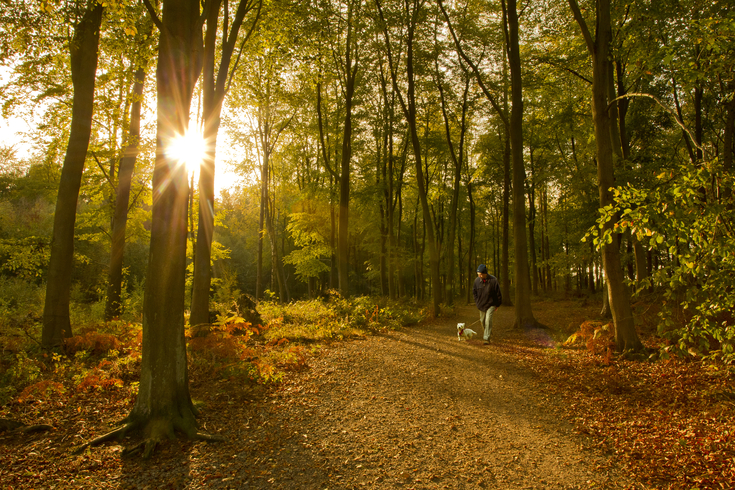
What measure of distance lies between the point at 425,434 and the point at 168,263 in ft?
11.8

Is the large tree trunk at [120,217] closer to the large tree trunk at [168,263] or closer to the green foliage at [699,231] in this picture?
the large tree trunk at [168,263]

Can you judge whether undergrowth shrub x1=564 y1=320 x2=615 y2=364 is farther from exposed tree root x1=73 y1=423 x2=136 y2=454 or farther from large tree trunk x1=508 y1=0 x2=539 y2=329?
exposed tree root x1=73 y1=423 x2=136 y2=454

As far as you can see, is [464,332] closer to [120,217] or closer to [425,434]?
[425,434]

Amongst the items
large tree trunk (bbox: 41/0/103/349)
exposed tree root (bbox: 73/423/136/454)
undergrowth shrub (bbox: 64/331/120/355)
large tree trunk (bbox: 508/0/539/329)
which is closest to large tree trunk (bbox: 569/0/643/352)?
large tree trunk (bbox: 508/0/539/329)

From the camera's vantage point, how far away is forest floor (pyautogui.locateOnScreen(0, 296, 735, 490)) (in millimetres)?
3461

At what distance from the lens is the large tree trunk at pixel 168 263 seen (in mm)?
4164

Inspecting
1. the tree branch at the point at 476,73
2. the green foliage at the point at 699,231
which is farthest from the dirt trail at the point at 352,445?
the tree branch at the point at 476,73

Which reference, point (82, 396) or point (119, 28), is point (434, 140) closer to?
point (119, 28)

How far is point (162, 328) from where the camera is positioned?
13.9ft

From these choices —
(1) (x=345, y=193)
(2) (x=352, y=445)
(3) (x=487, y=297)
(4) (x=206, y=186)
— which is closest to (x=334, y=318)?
(3) (x=487, y=297)

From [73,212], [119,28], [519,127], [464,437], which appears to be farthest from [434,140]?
[464,437]

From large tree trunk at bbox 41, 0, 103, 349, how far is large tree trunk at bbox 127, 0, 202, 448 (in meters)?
4.48

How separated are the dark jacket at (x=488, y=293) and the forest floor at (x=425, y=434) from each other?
2.68 meters

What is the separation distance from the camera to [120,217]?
38.6 ft
